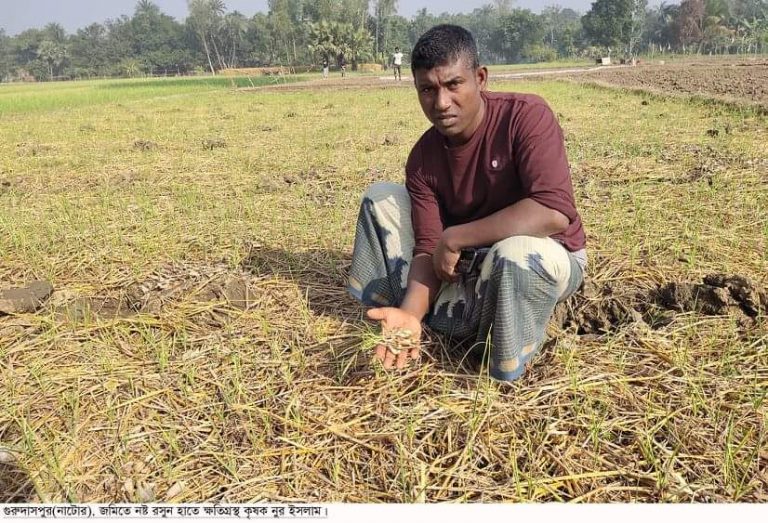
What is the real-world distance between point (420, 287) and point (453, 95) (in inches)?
24.9

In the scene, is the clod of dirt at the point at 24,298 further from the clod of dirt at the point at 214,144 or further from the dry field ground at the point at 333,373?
the clod of dirt at the point at 214,144

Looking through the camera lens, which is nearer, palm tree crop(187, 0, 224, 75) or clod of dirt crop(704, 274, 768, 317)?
clod of dirt crop(704, 274, 768, 317)

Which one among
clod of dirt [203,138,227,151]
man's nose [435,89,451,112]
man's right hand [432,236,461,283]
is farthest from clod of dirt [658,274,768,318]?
clod of dirt [203,138,227,151]

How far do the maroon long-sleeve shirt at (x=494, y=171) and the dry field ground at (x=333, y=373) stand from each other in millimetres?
445

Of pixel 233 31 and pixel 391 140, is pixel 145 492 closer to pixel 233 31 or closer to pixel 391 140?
pixel 391 140

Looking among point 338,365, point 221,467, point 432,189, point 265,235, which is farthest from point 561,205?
point 265,235

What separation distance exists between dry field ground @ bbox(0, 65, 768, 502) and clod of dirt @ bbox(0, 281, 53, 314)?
0.12 feet

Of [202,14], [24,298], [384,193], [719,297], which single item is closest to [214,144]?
[24,298]

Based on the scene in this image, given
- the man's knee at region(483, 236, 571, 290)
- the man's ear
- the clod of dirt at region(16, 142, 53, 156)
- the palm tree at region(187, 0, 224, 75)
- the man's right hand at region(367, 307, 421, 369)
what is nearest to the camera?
the man's knee at region(483, 236, 571, 290)

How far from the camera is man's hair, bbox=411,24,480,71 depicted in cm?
162

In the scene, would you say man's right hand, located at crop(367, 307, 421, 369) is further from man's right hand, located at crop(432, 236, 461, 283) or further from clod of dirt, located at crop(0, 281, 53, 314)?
clod of dirt, located at crop(0, 281, 53, 314)

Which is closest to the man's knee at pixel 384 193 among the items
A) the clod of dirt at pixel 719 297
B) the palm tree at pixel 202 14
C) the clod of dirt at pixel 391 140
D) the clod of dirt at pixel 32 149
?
the clod of dirt at pixel 719 297

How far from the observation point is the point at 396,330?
1.62 m
